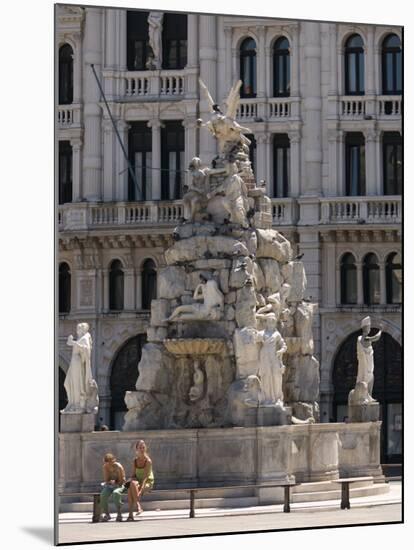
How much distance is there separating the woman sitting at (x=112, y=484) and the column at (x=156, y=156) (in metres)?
17.0

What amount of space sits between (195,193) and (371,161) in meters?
14.1

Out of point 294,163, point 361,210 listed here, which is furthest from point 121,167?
point 361,210

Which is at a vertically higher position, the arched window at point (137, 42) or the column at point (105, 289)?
the arched window at point (137, 42)

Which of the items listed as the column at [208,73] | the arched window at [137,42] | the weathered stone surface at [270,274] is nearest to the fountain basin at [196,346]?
the weathered stone surface at [270,274]

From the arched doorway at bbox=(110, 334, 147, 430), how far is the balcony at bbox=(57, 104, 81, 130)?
466 cm

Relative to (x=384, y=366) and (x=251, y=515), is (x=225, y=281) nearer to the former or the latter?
(x=251, y=515)

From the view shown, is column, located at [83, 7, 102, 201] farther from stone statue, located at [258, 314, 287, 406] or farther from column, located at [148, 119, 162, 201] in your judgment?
stone statue, located at [258, 314, 287, 406]

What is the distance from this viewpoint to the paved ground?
34312mm

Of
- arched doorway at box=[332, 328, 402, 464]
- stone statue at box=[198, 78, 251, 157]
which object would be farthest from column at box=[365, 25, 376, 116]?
stone statue at box=[198, 78, 251, 157]

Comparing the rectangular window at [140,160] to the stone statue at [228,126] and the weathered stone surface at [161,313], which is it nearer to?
the stone statue at [228,126]

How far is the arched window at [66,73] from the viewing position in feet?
174

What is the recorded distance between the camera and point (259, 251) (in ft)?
135

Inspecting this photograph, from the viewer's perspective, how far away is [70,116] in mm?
54094

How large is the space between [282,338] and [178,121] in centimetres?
1435
